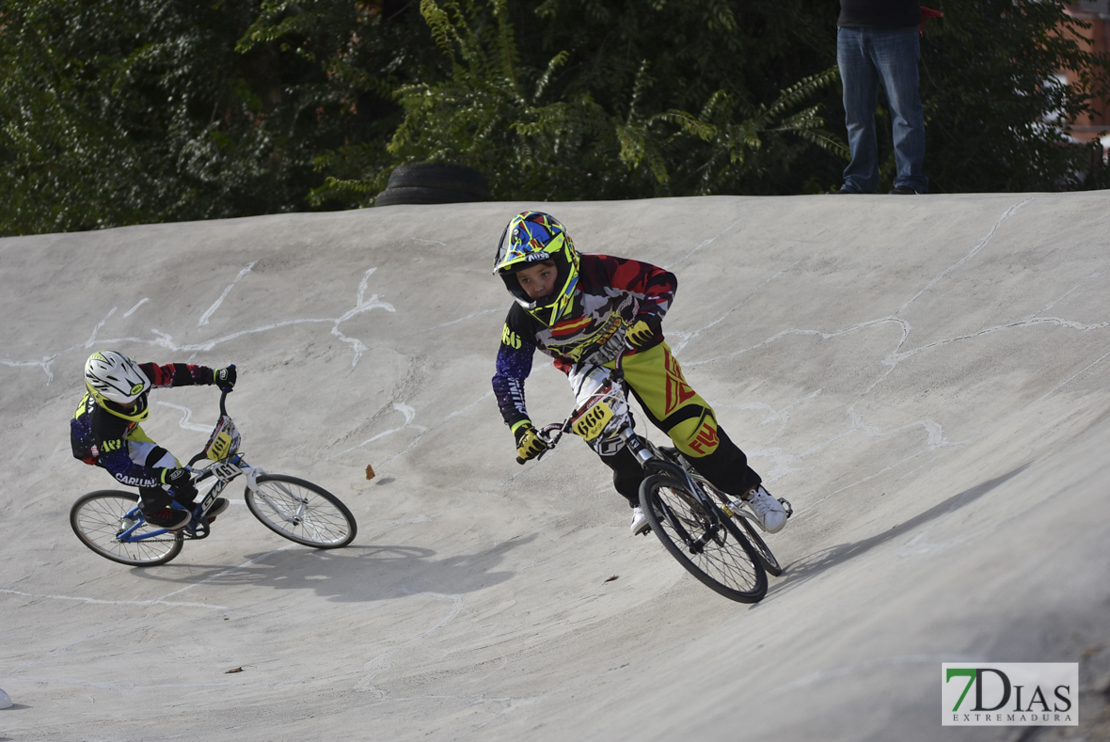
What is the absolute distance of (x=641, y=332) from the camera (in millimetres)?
4301

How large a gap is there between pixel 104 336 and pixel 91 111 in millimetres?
7281

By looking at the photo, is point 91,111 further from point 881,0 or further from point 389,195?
point 881,0

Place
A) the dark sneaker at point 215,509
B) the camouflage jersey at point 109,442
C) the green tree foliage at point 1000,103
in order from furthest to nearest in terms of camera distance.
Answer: the green tree foliage at point 1000,103 → the dark sneaker at point 215,509 → the camouflage jersey at point 109,442

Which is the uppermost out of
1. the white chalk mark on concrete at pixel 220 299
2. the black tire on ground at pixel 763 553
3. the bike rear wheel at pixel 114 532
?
the black tire on ground at pixel 763 553

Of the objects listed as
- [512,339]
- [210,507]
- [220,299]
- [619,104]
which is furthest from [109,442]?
[619,104]

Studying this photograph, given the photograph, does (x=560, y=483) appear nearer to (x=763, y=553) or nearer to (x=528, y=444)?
(x=763, y=553)

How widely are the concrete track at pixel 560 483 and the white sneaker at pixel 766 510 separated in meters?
0.27

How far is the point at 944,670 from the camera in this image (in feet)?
6.51

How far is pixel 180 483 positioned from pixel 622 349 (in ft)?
12.3

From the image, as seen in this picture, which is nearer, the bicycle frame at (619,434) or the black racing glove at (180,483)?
the bicycle frame at (619,434)

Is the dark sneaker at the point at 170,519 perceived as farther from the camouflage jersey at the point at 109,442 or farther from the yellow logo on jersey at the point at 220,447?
the yellow logo on jersey at the point at 220,447

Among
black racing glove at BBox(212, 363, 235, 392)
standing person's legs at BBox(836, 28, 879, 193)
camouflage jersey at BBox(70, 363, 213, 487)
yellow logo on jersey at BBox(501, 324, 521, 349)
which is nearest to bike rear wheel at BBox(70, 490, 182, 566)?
camouflage jersey at BBox(70, 363, 213, 487)

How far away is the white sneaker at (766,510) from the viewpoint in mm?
4582

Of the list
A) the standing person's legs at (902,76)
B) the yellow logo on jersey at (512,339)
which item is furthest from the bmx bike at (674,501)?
the standing person's legs at (902,76)
